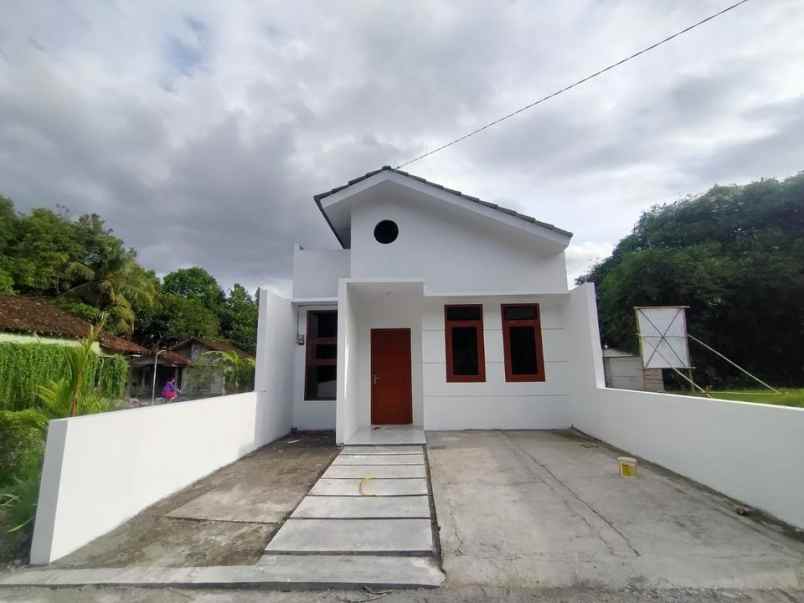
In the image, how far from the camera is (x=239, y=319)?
3822cm

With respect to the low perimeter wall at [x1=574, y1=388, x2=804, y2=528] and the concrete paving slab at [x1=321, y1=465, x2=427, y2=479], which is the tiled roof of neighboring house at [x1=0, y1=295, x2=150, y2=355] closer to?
the concrete paving slab at [x1=321, y1=465, x2=427, y2=479]

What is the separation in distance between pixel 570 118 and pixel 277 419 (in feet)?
26.1

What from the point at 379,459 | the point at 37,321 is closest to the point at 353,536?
the point at 379,459

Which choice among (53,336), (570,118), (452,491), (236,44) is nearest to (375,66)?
(236,44)

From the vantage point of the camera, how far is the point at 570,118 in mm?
6141

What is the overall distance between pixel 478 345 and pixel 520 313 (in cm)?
120

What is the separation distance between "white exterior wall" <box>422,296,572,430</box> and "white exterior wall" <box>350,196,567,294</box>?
1.31 m

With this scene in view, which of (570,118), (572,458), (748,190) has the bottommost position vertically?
(572,458)

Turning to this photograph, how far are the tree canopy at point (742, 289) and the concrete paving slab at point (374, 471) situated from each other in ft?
50.8

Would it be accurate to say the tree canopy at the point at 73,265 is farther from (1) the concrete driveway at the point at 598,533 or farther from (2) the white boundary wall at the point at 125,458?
(1) the concrete driveway at the point at 598,533

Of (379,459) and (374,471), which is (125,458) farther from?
(379,459)

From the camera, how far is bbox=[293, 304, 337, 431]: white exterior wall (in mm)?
7844

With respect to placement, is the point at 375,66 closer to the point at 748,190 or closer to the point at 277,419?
the point at 277,419

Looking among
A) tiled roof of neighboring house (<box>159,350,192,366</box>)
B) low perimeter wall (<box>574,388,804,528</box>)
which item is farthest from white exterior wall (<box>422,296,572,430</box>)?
tiled roof of neighboring house (<box>159,350,192,366</box>)
